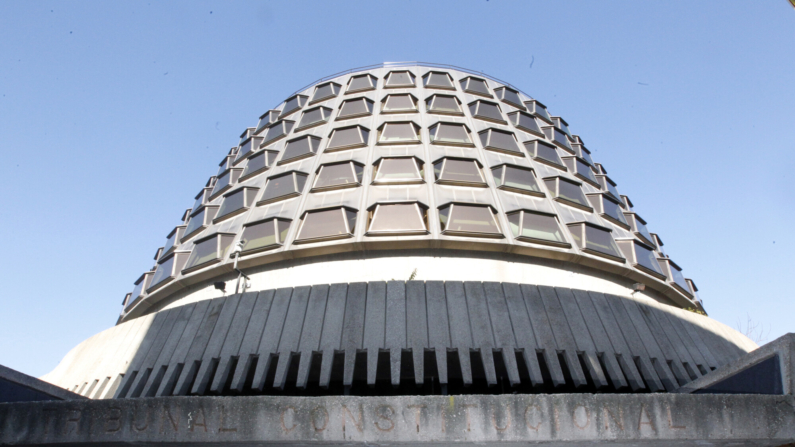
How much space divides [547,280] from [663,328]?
14.2 ft

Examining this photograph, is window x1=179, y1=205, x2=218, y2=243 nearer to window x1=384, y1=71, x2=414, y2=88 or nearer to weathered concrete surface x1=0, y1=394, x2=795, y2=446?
window x1=384, y1=71, x2=414, y2=88

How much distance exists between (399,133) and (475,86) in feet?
26.4

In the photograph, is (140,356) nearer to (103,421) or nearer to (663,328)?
(103,421)

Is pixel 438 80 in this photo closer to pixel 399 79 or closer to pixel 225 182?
pixel 399 79

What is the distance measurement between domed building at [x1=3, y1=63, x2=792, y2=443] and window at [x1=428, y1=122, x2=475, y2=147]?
111mm

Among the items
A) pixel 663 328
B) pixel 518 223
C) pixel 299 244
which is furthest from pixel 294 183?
pixel 663 328

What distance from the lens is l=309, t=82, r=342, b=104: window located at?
33219mm

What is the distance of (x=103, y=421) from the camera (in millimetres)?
10586

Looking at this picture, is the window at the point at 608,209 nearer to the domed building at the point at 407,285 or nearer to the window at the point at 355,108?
the domed building at the point at 407,285

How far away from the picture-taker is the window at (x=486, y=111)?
3066 cm

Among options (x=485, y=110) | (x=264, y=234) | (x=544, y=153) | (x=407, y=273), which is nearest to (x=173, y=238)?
(x=264, y=234)

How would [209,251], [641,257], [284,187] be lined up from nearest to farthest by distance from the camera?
[209,251] < [641,257] < [284,187]

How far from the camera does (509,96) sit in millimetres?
34438

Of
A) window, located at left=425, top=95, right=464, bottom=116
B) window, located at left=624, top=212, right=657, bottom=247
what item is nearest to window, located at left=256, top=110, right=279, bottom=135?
window, located at left=425, top=95, right=464, bottom=116
